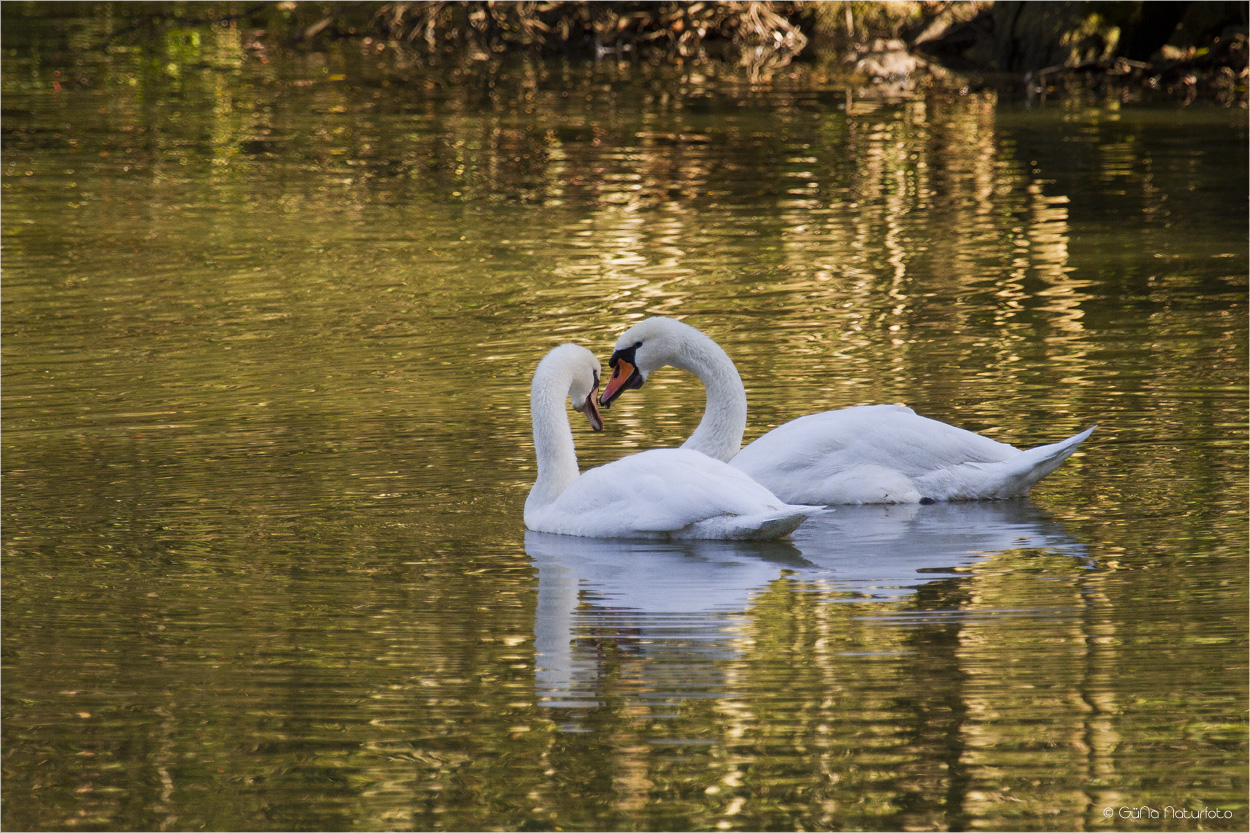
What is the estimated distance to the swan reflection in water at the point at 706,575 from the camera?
20.2 ft

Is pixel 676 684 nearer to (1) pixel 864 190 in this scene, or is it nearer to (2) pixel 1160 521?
(2) pixel 1160 521

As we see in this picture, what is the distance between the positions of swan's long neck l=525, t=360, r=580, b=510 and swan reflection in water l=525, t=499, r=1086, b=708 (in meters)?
0.22

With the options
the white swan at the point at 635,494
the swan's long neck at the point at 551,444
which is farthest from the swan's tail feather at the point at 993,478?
the swan's long neck at the point at 551,444

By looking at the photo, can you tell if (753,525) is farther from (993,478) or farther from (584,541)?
(993,478)

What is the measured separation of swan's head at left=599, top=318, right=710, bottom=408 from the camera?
29.4 ft

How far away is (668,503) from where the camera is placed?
7.62 metres

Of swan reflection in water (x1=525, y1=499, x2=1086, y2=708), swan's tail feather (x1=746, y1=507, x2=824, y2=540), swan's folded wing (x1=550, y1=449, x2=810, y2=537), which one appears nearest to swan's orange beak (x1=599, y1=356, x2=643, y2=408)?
swan's folded wing (x1=550, y1=449, x2=810, y2=537)

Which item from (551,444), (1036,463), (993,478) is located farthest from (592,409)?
(1036,463)

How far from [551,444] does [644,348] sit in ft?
3.57

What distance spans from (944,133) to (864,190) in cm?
503

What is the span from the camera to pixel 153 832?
4.97 meters

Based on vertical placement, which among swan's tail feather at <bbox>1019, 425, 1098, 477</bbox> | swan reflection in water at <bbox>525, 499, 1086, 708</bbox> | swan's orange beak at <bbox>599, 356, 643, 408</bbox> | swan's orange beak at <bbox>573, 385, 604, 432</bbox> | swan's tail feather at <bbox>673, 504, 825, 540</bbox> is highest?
swan's orange beak at <bbox>599, 356, 643, 408</bbox>

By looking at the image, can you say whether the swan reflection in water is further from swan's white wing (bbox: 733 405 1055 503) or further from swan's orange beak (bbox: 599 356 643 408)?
Result: swan's orange beak (bbox: 599 356 643 408)

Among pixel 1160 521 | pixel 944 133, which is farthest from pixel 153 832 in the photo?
pixel 944 133
